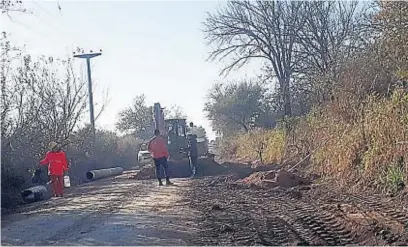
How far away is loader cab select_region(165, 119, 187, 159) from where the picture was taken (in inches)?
1270

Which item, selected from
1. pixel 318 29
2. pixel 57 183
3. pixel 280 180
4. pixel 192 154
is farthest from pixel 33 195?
pixel 318 29

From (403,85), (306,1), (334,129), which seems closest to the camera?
(403,85)

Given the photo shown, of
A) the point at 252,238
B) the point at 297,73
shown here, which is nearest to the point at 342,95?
the point at 252,238

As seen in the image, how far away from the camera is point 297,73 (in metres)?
42.4

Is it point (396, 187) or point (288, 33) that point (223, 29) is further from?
point (396, 187)

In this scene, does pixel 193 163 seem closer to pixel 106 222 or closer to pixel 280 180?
pixel 280 180

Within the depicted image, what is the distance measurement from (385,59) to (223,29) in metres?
24.6

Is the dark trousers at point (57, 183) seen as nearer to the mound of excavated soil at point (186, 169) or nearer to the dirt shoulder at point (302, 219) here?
the dirt shoulder at point (302, 219)

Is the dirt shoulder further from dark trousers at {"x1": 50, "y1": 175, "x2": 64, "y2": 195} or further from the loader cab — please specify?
the loader cab

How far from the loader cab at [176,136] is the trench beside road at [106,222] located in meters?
14.6

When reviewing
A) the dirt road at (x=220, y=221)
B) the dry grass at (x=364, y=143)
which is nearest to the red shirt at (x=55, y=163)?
the dirt road at (x=220, y=221)

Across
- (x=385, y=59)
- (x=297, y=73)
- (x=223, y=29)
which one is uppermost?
(x=223, y=29)

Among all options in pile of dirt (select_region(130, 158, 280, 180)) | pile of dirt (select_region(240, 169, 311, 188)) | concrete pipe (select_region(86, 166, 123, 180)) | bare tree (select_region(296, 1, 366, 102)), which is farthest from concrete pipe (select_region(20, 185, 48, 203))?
bare tree (select_region(296, 1, 366, 102))

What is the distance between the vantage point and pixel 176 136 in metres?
33.2
